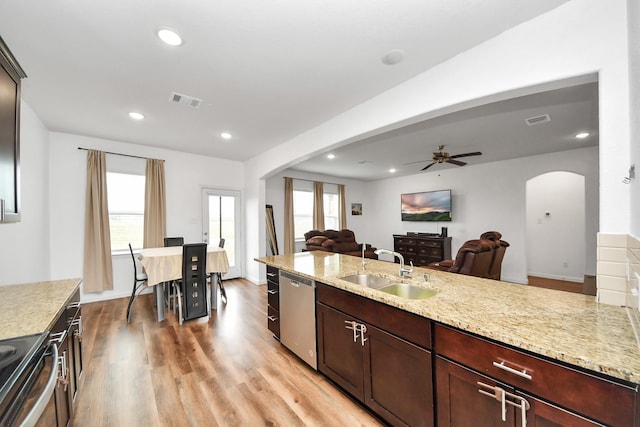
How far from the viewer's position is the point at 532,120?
350 centimetres

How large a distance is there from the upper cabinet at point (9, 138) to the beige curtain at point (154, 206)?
3.01 metres

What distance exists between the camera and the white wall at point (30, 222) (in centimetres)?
254

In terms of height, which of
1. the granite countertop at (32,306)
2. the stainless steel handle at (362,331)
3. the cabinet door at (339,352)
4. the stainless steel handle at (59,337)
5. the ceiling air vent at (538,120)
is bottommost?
the cabinet door at (339,352)

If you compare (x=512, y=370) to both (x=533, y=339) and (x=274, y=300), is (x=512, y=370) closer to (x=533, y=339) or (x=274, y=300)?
(x=533, y=339)

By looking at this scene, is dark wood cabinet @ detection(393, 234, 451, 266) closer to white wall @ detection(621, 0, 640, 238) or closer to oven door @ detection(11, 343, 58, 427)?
white wall @ detection(621, 0, 640, 238)

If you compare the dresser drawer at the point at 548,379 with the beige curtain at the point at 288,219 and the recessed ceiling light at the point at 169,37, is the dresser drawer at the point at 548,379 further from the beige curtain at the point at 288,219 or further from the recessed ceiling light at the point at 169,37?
the beige curtain at the point at 288,219

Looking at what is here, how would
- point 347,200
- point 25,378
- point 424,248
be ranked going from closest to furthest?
→ point 25,378
point 424,248
point 347,200

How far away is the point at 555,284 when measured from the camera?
541 cm

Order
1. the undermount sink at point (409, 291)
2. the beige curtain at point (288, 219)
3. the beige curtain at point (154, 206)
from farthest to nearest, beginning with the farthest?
1. the beige curtain at point (288, 219)
2. the beige curtain at point (154, 206)
3. the undermount sink at point (409, 291)

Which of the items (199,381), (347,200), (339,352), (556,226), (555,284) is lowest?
(555,284)

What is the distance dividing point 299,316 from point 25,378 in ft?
5.80

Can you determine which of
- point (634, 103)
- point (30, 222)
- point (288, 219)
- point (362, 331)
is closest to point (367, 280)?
point (362, 331)

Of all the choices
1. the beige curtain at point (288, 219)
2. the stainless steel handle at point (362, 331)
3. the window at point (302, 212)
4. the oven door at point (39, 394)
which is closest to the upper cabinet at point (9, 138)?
the oven door at point (39, 394)

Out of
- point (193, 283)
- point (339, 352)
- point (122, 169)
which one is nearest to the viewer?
point (339, 352)
